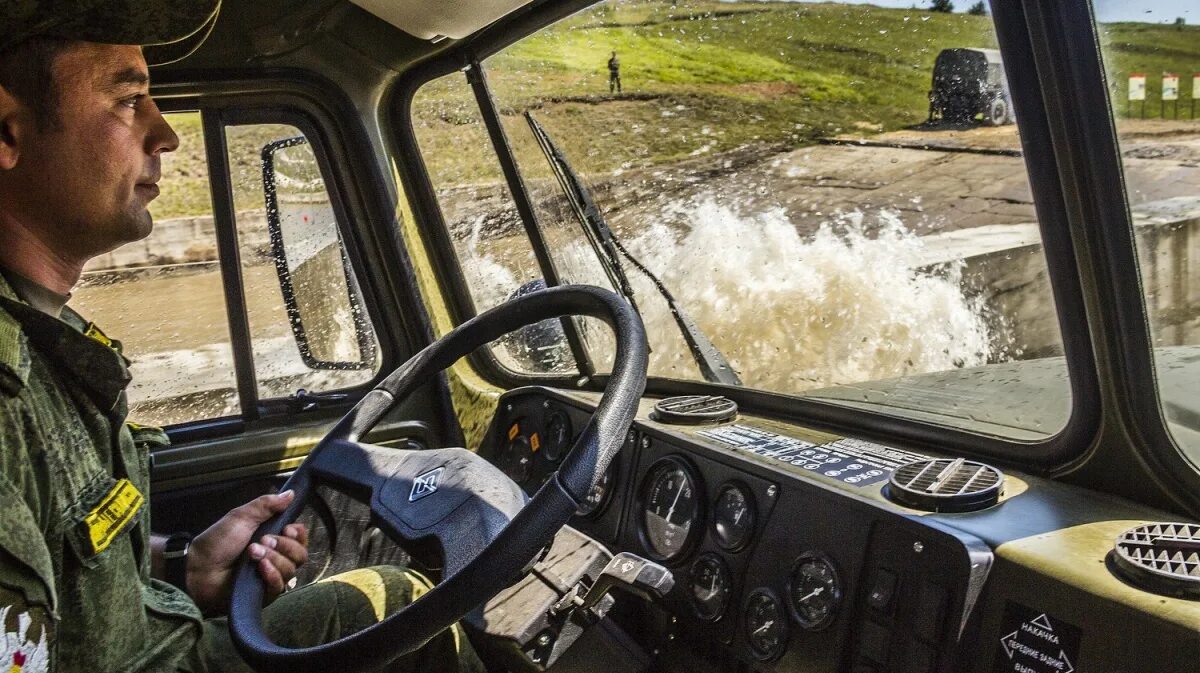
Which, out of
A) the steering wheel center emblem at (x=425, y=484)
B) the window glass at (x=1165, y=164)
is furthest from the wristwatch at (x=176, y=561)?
the window glass at (x=1165, y=164)

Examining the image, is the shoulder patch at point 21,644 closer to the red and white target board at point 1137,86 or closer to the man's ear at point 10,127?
the man's ear at point 10,127

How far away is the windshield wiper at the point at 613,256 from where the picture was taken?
225 cm

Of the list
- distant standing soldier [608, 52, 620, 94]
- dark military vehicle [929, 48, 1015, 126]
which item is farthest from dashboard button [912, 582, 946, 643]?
distant standing soldier [608, 52, 620, 94]

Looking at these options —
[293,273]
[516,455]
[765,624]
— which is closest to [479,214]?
[293,273]

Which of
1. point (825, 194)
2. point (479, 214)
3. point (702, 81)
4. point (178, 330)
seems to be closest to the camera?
point (825, 194)

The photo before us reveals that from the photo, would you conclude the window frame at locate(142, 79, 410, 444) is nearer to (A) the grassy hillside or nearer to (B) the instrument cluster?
(A) the grassy hillside

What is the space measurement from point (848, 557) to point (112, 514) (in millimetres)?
1133

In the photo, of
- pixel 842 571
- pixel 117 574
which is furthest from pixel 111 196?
pixel 842 571

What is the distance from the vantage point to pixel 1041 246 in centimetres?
147

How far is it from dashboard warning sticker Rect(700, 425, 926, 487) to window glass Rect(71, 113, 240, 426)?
59.5 inches

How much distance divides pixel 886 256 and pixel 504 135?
1.32 meters

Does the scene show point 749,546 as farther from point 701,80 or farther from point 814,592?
point 701,80

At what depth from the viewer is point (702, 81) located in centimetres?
209

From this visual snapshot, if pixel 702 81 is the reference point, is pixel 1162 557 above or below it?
below
